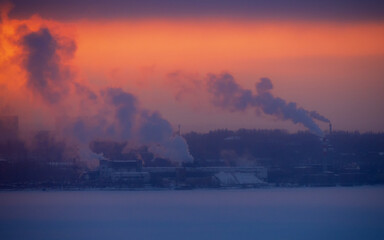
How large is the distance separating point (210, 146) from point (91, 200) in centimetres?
883

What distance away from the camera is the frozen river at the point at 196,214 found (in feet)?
49.8

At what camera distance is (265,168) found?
26.8 m

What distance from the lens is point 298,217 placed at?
58.6 feet

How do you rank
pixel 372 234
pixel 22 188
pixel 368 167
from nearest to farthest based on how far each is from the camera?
pixel 372 234
pixel 22 188
pixel 368 167

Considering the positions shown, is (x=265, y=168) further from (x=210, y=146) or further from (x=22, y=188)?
(x=22, y=188)

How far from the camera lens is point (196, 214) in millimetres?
18266

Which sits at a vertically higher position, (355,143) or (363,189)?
(355,143)

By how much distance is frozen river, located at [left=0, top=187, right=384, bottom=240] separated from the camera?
49.8 feet

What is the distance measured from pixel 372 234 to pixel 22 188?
1473cm

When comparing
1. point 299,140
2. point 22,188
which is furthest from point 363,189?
point 22,188

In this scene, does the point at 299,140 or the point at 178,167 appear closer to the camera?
the point at 178,167

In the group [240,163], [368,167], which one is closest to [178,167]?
[240,163]

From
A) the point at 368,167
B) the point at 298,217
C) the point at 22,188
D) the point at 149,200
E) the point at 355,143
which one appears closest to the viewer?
the point at 298,217

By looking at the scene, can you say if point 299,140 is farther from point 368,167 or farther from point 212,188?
point 212,188
